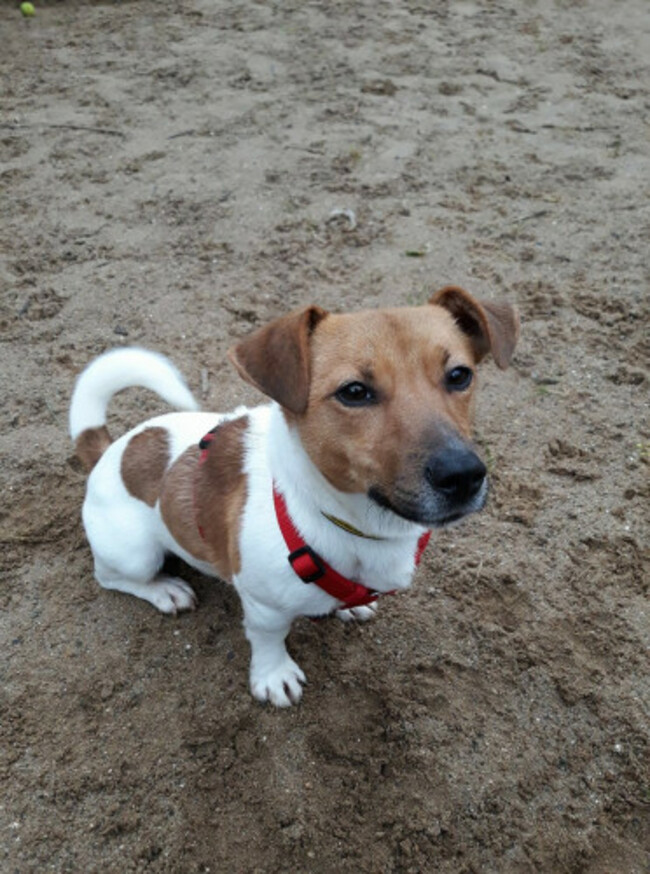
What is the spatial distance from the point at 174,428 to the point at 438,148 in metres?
4.28

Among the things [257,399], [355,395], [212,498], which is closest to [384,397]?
[355,395]

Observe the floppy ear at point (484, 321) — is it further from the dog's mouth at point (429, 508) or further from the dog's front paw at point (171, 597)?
the dog's front paw at point (171, 597)

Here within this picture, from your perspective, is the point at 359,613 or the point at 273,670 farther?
the point at 359,613

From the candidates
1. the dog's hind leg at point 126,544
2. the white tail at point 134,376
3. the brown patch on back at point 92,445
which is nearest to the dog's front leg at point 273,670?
the dog's hind leg at point 126,544

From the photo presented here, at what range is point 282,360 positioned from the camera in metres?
2.09

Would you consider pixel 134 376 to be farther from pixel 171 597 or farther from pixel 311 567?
pixel 311 567

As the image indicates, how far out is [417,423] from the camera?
193cm

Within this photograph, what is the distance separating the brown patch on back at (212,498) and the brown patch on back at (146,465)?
82 millimetres

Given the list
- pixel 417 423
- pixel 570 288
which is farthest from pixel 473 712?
pixel 570 288

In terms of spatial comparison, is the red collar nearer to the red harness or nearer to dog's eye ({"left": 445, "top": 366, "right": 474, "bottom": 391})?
the red harness

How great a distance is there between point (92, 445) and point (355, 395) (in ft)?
5.33

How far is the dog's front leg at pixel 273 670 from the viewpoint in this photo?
2.64 m

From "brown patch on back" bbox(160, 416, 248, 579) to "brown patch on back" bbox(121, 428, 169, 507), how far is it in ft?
0.27

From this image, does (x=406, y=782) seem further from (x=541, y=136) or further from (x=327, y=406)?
(x=541, y=136)
